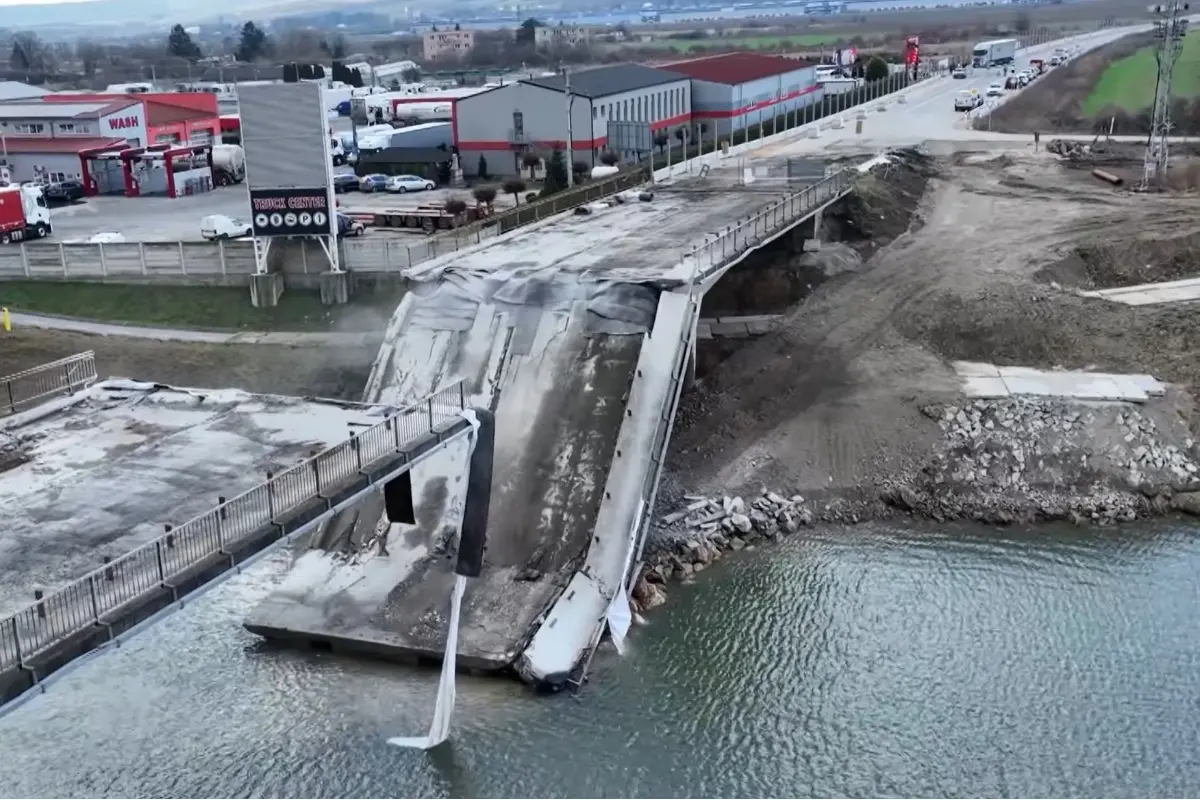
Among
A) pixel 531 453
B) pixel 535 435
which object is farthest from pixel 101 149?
pixel 531 453

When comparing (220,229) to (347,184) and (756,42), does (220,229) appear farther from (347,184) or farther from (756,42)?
(756,42)

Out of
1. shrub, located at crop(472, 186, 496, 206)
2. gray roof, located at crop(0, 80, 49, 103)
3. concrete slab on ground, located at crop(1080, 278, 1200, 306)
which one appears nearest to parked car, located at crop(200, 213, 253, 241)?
shrub, located at crop(472, 186, 496, 206)

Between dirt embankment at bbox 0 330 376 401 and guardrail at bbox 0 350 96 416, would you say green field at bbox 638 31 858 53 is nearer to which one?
dirt embankment at bbox 0 330 376 401

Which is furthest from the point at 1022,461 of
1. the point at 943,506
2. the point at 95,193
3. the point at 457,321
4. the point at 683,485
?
the point at 95,193

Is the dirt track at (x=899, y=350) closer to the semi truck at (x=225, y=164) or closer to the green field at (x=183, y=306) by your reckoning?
the green field at (x=183, y=306)

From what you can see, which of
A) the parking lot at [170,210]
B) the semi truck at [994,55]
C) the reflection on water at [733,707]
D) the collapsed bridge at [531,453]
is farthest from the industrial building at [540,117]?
the semi truck at [994,55]

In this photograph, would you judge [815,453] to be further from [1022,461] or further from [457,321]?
[457,321]

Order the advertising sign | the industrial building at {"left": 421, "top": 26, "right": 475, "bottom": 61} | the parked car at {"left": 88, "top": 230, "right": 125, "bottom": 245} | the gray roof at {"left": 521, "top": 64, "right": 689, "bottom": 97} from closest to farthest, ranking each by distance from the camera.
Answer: the advertising sign → the parked car at {"left": 88, "top": 230, "right": 125, "bottom": 245} → the gray roof at {"left": 521, "top": 64, "right": 689, "bottom": 97} → the industrial building at {"left": 421, "top": 26, "right": 475, "bottom": 61}
